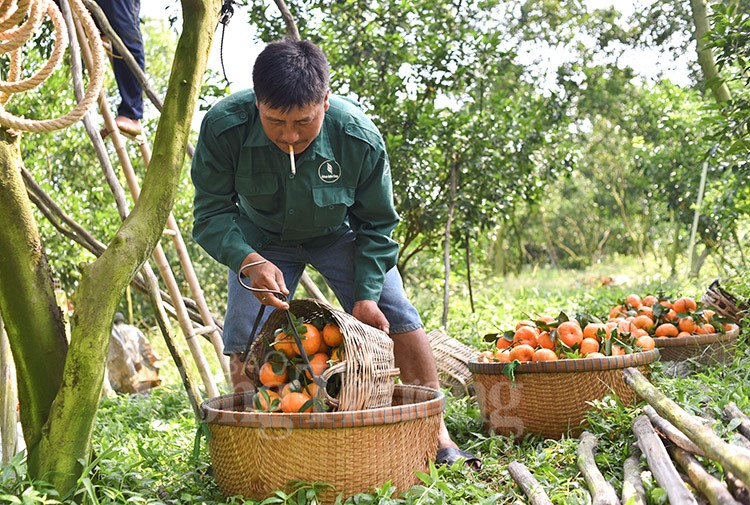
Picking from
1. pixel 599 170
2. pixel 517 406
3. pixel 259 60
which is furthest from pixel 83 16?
pixel 599 170

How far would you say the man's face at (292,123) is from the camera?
2.51 metres

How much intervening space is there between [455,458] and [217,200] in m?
1.30

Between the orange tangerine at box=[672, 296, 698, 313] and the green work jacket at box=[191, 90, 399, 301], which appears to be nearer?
the green work jacket at box=[191, 90, 399, 301]

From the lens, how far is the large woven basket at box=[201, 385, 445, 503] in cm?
230

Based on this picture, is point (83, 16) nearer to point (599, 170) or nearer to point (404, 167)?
point (404, 167)

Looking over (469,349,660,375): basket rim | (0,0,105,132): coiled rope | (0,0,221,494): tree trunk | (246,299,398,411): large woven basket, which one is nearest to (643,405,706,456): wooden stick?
(469,349,660,375): basket rim

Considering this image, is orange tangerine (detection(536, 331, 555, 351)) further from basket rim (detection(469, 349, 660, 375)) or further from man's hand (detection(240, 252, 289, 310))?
man's hand (detection(240, 252, 289, 310))

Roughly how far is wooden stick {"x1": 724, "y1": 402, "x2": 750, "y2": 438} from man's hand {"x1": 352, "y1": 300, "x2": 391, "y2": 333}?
1.20 m

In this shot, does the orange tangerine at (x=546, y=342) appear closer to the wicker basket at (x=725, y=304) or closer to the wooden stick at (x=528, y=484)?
the wooden stick at (x=528, y=484)

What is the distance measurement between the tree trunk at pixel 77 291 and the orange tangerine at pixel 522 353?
1.54m

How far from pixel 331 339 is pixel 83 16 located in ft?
4.64

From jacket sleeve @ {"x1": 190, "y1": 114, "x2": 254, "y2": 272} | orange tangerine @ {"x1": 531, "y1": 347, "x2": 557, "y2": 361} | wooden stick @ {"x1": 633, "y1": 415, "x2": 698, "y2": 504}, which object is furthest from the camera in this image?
orange tangerine @ {"x1": 531, "y1": 347, "x2": 557, "y2": 361}

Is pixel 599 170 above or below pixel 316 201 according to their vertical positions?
above

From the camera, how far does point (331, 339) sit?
8.62ft
